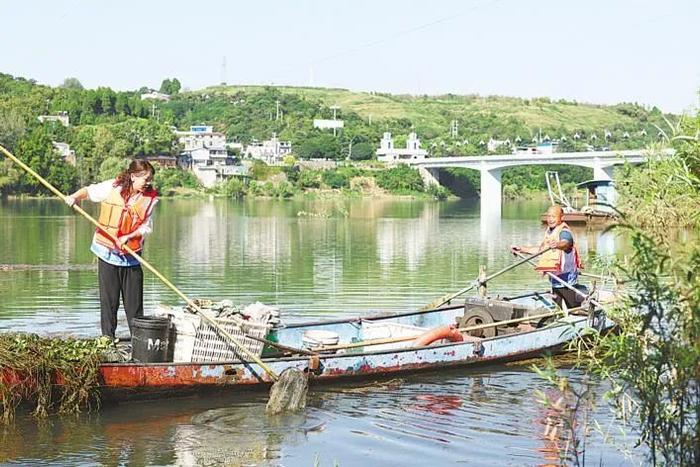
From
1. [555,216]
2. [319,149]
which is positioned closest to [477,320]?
[555,216]

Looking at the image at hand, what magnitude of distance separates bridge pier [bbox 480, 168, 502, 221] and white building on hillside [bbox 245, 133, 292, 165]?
36677 mm

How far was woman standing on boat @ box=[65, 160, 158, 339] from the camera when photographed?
11.6 m

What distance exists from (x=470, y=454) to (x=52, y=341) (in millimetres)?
4131

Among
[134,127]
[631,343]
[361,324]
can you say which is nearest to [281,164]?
[134,127]

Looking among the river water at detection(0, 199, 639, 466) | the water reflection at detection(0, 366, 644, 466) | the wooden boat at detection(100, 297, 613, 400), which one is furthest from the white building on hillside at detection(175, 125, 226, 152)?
the water reflection at detection(0, 366, 644, 466)

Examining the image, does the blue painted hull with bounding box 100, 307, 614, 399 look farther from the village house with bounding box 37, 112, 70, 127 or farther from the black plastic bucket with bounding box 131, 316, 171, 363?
the village house with bounding box 37, 112, 70, 127

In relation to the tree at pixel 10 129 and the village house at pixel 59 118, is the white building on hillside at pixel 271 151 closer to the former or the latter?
the village house at pixel 59 118

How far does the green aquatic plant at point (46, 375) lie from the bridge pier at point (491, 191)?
223 ft

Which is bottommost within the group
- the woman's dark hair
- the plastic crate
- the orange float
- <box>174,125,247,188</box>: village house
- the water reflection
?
the water reflection

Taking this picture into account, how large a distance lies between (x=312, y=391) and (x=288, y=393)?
104 centimetres

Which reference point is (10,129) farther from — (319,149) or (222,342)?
(222,342)

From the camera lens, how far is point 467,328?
46.4 feet

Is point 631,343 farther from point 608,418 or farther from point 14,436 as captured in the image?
point 14,436

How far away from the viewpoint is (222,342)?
11688mm
